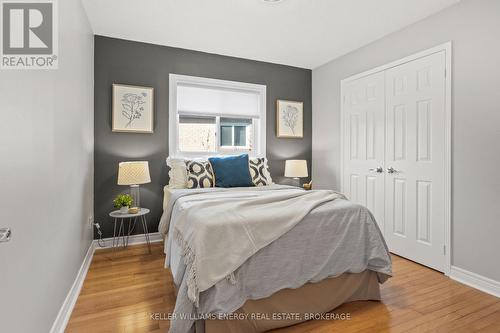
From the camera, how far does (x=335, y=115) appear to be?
404cm

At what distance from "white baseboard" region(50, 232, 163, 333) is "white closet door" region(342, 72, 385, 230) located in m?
2.72

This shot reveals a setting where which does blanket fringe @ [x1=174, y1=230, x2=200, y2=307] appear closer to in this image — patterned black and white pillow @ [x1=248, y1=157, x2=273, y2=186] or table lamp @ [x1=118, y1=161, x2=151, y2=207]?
table lamp @ [x1=118, y1=161, x2=151, y2=207]

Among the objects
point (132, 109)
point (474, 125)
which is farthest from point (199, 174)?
point (474, 125)

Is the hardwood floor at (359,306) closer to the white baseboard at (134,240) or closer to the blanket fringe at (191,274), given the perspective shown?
the blanket fringe at (191,274)

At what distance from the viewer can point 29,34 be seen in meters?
1.43

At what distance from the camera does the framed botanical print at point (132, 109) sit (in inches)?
131

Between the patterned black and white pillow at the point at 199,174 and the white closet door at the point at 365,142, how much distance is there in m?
1.94

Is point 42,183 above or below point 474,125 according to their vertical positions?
below

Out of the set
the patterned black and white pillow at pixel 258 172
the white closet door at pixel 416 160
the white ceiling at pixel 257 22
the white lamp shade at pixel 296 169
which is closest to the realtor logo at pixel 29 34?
the white ceiling at pixel 257 22

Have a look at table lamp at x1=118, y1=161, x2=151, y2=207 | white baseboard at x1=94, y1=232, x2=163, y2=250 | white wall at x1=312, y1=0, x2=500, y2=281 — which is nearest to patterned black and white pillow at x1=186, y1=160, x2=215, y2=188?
table lamp at x1=118, y1=161, x2=151, y2=207

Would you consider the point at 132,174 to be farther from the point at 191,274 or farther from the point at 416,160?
the point at 416,160

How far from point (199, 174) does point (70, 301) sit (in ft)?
5.43

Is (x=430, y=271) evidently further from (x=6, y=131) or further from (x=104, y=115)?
(x=104, y=115)

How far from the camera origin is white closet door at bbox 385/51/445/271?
2.66 m
